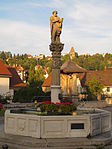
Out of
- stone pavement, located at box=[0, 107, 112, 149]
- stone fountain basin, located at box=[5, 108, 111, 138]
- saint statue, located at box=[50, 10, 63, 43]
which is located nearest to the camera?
stone pavement, located at box=[0, 107, 112, 149]

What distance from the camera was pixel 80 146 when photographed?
9.95 metres

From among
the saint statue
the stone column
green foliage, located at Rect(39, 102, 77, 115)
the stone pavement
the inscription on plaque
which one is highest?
the saint statue

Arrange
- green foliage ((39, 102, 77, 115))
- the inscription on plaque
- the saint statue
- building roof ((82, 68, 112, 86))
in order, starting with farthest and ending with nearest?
1. building roof ((82, 68, 112, 86))
2. the saint statue
3. green foliage ((39, 102, 77, 115))
4. the inscription on plaque

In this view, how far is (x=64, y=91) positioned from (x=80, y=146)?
103 feet

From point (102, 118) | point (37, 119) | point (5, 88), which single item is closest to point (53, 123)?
point (37, 119)

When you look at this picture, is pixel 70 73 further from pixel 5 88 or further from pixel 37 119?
pixel 37 119

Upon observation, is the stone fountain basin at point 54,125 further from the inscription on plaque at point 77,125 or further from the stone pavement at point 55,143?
the stone pavement at point 55,143

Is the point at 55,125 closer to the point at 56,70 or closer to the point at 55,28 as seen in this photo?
the point at 56,70

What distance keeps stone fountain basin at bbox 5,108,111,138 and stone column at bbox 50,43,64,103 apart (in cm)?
562

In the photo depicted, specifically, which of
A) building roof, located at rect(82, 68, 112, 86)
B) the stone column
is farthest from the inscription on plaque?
building roof, located at rect(82, 68, 112, 86)

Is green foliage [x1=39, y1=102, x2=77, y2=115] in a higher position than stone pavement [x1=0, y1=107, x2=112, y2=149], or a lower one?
higher

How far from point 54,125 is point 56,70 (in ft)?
22.3

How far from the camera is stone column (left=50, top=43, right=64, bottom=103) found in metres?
16.5

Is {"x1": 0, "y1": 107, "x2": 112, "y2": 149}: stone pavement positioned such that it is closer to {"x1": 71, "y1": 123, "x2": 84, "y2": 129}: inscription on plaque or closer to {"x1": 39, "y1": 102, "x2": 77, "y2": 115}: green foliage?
{"x1": 71, "y1": 123, "x2": 84, "y2": 129}: inscription on plaque
